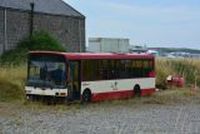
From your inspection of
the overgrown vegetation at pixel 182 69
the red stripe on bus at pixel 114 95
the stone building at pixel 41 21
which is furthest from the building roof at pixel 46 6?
the red stripe on bus at pixel 114 95

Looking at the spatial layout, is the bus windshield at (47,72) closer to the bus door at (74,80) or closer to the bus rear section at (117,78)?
the bus door at (74,80)

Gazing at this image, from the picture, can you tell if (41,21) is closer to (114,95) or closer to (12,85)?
(12,85)

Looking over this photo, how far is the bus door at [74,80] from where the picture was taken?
3250 cm

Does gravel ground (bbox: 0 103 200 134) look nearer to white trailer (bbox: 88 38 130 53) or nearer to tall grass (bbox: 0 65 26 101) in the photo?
tall grass (bbox: 0 65 26 101)

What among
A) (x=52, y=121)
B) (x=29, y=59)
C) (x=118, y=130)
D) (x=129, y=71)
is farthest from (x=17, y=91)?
(x=118, y=130)

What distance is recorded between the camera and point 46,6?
64312 mm

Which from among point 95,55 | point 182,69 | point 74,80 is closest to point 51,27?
point 182,69

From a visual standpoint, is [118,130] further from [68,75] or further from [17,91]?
[17,91]

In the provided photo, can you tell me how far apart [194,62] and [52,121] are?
3633 cm

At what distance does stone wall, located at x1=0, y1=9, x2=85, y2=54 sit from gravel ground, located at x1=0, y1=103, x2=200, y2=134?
26.4 meters

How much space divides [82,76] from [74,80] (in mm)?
582

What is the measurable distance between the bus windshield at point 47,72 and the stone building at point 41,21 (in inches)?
930

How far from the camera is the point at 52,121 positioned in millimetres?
23828

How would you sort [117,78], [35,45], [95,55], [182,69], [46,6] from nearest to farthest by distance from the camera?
[95,55]
[117,78]
[182,69]
[35,45]
[46,6]
